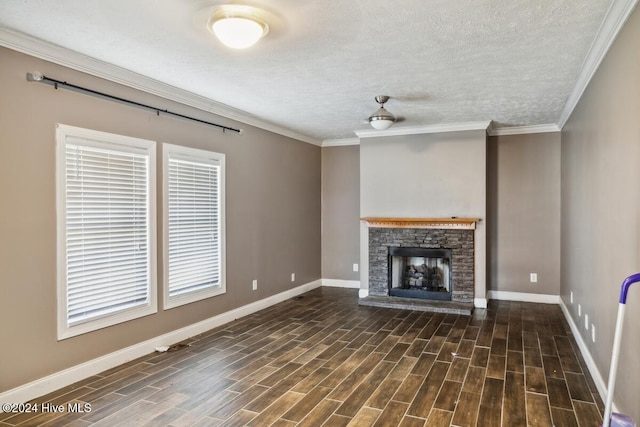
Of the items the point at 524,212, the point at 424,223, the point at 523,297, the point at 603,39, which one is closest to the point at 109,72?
the point at 603,39

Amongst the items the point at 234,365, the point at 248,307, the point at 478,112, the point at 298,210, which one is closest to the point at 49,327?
the point at 234,365

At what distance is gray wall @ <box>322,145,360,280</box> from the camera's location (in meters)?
7.25

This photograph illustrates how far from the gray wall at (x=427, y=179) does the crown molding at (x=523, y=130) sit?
26.7 inches

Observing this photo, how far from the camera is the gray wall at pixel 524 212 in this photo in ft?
19.7

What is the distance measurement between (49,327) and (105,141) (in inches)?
60.7

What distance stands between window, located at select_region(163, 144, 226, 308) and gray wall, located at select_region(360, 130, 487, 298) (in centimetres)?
246

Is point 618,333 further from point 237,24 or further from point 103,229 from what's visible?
point 103,229

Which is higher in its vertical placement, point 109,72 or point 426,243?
point 109,72

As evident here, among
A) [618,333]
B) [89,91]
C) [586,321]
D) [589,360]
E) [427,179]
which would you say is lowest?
[589,360]

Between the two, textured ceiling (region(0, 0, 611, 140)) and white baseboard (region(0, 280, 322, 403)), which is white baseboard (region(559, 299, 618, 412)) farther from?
white baseboard (region(0, 280, 322, 403))

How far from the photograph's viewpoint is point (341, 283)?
7.33 metres

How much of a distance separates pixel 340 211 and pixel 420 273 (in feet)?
6.12

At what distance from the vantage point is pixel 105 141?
348 cm

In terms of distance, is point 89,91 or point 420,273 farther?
point 420,273
